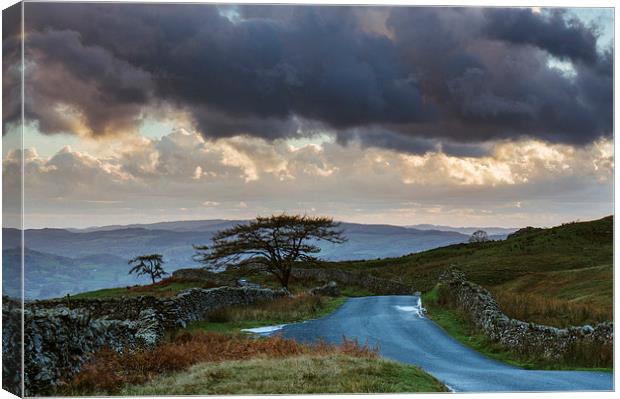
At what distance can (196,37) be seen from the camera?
67.7 ft

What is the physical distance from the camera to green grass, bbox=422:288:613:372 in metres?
19.0

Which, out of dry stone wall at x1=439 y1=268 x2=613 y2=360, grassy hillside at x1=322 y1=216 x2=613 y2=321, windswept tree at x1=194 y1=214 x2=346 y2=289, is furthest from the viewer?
windswept tree at x1=194 y1=214 x2=346 y2=289

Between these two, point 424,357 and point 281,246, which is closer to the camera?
point 424,357

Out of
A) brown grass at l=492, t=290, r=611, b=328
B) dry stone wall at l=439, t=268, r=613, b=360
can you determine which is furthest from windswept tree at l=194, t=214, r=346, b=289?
dry stone wall at l=439, t=268, r=613, b=360

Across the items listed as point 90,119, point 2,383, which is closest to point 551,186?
point 90,119

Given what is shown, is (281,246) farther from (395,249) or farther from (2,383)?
(2,383)

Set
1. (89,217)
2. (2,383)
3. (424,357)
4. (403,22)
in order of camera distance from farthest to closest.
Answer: (89,217) < (403,22) < (424,357) < (2,383)

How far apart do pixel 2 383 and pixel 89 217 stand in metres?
8.14

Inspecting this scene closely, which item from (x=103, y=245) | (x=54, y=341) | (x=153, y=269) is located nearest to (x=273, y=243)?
(x=153, y=269)

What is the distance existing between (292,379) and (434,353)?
233 inches

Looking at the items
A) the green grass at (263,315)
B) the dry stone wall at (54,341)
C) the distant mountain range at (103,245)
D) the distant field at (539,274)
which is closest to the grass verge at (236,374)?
the dry stone wall at (54,341)

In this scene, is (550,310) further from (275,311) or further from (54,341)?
(54,341)

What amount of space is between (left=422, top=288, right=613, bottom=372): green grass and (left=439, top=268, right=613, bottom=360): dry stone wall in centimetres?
18

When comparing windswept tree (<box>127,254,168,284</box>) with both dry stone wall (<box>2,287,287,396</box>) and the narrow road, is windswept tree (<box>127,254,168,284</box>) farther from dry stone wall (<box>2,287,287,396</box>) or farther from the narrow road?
dry stone wall (<box>2,287,287,396</box>)
